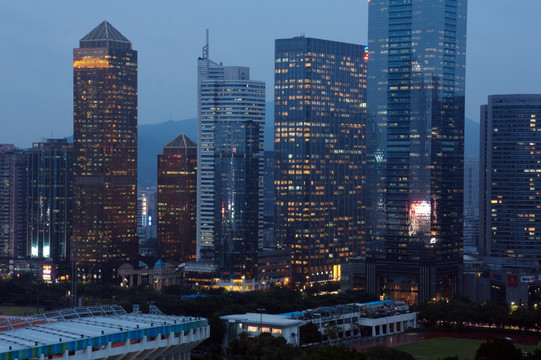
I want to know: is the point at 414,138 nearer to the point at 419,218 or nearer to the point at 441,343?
the point at 419,218

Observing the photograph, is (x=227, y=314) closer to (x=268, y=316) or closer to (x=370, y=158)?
(x=268, y=316)

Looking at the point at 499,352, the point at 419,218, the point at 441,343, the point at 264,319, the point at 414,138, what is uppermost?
the point at 414,138

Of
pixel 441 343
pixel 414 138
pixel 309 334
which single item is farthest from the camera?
pixel 414 138

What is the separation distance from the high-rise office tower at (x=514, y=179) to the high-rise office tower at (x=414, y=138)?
609 inches

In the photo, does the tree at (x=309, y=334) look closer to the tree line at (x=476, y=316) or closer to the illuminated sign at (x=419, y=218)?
the tree line at (x=476, y=316)

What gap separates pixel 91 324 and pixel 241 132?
368 ft

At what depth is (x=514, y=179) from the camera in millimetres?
188625

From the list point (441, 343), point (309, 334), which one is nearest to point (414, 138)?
point (441, 343)

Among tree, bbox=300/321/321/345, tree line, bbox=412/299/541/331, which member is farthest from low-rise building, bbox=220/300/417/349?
tree line, bbox=412/299/541/331

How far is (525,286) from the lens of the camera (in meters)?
158

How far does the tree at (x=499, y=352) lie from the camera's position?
297 ft

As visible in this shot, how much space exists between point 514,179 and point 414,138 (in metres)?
26.5

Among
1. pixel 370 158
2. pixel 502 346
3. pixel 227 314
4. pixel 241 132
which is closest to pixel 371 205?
pixel 370 158

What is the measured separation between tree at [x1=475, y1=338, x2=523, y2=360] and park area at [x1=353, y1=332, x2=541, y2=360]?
17893 mm
